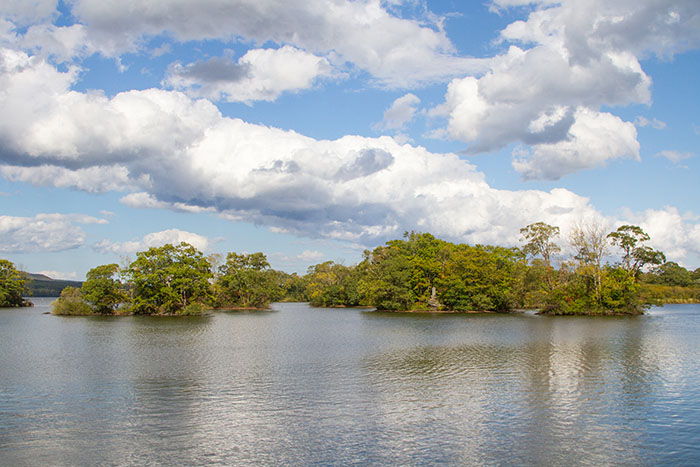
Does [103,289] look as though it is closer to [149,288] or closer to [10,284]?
[149,288]

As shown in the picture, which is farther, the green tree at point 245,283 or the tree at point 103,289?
the green tree at point 245,283

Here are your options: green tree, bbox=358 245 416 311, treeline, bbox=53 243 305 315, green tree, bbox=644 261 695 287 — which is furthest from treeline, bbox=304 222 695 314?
green tree, bbox=644 261 695 287

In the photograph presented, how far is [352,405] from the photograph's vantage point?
66.2ft

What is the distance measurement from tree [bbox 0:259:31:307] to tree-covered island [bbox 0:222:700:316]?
210 millimetres

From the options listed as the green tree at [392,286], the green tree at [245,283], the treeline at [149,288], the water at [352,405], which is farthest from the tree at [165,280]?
the water at [352,405]

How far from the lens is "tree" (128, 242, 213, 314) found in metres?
82.9

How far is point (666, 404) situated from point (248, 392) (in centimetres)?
1779

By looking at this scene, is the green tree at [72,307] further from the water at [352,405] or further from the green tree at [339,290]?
the green tree at [339,290]

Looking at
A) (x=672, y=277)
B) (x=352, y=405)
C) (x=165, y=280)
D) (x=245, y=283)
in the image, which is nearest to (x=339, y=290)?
(x=245, y=283)

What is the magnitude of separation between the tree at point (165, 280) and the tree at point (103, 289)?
255 cm

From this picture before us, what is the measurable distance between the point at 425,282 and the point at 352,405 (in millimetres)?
79849

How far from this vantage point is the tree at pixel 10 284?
111 m

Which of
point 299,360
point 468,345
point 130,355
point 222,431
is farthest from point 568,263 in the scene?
Answer: point 222,431

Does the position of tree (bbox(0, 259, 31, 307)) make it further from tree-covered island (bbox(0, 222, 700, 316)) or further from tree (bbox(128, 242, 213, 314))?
tree (bbox(128, 242, 213, 314))
